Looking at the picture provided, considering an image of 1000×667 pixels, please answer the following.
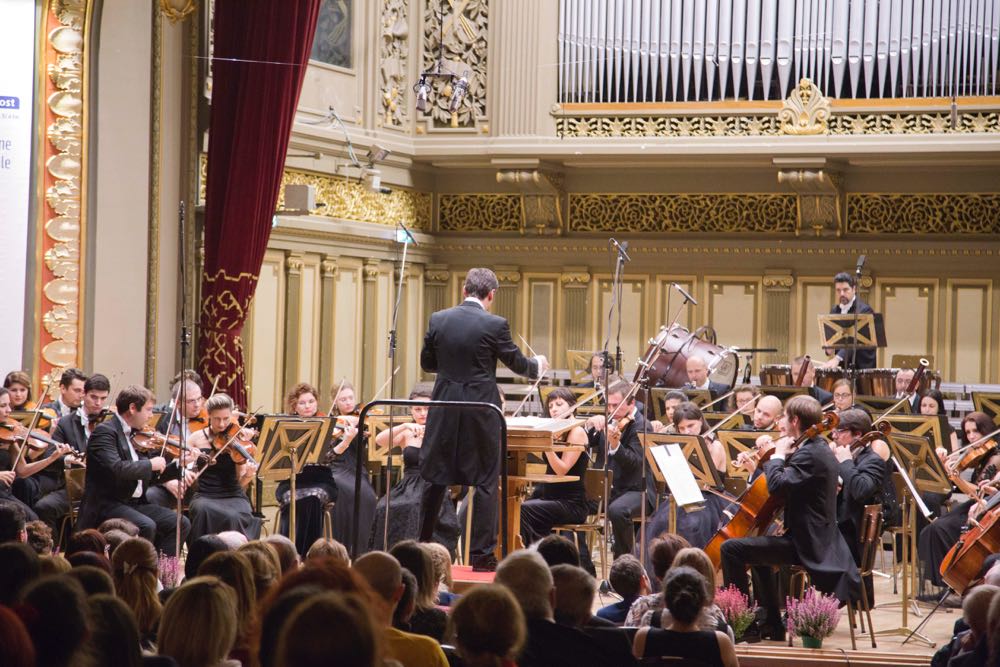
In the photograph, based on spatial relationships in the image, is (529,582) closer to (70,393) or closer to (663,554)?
(663,554)

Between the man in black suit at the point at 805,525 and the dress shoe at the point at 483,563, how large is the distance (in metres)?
0.98

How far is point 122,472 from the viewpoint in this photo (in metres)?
6.53

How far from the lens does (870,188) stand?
1067 cm

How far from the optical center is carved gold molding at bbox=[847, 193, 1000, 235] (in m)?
10.5

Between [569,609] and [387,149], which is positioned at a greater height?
[387,149]

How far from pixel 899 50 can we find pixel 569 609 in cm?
756

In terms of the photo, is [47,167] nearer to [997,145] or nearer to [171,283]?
[171,283]

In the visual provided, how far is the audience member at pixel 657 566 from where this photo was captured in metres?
4.37

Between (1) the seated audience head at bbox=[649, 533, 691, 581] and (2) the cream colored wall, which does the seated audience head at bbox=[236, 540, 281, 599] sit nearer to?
(1) the seated audience head at bbox=[649, 533, 691, 581]

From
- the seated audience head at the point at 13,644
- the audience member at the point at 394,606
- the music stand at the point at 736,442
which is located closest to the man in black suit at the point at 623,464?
the music stand at the point at 736,442

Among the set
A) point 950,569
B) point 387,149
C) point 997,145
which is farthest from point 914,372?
point 387,149

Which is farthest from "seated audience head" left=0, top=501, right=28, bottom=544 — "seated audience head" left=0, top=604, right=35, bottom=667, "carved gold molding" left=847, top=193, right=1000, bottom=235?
"carved gold molding" left=847, top=193, right=1000, bottom=235

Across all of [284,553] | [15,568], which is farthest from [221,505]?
[15,568]

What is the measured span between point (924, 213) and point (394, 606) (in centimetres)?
805
